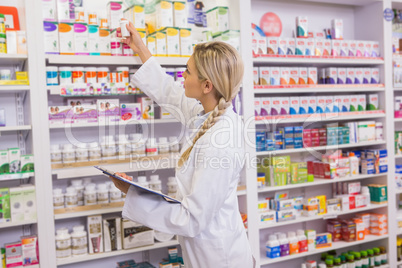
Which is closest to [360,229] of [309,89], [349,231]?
[349,231]

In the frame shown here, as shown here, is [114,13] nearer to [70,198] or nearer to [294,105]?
[70,198]

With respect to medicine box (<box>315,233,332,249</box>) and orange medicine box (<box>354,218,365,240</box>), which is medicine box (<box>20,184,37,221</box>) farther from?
orange medicine box (<box>354,218,365,240</box>)

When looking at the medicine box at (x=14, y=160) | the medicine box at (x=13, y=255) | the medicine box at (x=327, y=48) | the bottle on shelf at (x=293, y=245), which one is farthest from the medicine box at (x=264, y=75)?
the medicine box at (x=13, y=255)

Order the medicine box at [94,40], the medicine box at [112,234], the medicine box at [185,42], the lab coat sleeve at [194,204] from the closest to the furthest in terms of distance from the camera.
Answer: the lab coat sleeve at [194,204] → the medicine box at [94,40] → the medicine box at [112,234] → the medicine box at [185,42]

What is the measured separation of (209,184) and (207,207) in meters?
0.10

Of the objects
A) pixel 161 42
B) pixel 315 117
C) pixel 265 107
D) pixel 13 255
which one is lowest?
pixel 13 255

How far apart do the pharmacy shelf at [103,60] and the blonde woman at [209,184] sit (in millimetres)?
1076

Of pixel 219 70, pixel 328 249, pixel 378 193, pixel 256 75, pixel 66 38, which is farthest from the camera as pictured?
pixel 378 193

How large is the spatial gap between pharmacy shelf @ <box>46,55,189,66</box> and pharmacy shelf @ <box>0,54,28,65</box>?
0.17 m

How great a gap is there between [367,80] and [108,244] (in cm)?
298

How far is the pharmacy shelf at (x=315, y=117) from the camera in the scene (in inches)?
145

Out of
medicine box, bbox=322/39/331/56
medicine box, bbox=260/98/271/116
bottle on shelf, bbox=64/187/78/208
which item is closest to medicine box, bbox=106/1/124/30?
bottle on shelf, bbox=64/187/78/208

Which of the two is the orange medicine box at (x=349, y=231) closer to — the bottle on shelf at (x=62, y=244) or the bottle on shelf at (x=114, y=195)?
the bottle on shelf at (x=114, y=195)

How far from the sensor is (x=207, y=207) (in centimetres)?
181
